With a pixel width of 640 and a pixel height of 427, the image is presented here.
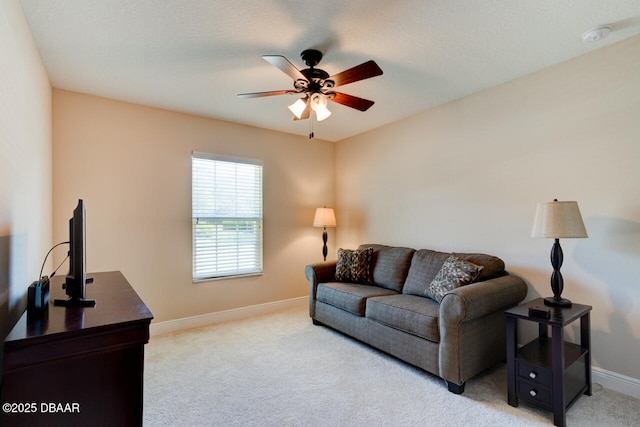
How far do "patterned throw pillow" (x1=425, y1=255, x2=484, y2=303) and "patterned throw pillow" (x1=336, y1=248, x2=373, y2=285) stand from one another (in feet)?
3.04

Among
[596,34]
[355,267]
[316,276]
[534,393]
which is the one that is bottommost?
[534,393]

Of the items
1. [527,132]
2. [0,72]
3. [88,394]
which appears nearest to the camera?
[88,394]

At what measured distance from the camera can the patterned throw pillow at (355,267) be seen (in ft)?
12.1

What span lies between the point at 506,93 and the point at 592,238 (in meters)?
1.48

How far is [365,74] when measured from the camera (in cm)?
215

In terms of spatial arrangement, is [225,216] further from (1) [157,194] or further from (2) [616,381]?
(2) [616,381]

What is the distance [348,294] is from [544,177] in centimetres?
209

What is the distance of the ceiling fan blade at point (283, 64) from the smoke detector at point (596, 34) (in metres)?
1.98

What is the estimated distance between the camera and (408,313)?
2.62 meters

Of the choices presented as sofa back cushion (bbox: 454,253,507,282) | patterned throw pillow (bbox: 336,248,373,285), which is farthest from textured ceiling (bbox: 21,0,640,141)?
patterned throw pillow (bbox: 336,248,373,285)

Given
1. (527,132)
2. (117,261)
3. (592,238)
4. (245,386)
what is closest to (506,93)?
(527,132)

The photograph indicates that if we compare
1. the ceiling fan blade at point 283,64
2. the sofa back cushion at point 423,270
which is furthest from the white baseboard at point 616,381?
the ceiling fan blade at point 283,64

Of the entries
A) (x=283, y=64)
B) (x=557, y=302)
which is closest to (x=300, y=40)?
(x=283, y=64)

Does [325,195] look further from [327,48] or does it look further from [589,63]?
[589,63]
